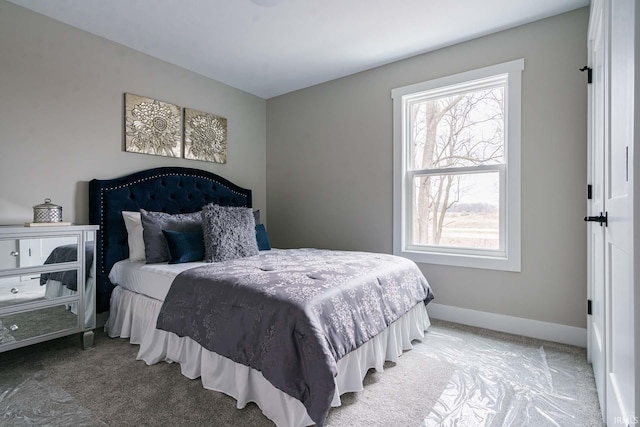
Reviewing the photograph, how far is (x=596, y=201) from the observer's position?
195 centimetres

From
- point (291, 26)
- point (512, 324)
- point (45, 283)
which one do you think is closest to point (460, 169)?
point (512, 324)

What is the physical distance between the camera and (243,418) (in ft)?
5.28

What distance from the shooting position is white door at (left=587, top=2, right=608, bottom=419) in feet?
5.68

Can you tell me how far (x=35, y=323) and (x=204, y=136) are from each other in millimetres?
2284

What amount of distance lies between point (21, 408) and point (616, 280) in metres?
2.94

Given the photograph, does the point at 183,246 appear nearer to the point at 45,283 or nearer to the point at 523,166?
the point at 45,283

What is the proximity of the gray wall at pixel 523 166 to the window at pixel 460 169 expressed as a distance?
10cm

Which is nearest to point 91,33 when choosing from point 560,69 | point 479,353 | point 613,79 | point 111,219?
point 111,219

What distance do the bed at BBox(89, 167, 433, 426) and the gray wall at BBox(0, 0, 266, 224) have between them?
215 mm

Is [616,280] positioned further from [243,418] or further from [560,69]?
[560,69]

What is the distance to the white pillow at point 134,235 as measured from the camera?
2.70 metres

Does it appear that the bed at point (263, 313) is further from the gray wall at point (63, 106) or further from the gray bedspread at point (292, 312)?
the gray wall at point (63, 106)

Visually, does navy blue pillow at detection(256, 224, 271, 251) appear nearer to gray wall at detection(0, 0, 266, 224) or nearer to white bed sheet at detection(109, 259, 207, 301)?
white bed sheet at detection(109, 259, 207, 301)

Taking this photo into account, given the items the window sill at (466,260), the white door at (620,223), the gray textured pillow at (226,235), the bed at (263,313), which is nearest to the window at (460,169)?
the window sill at (466,260)
